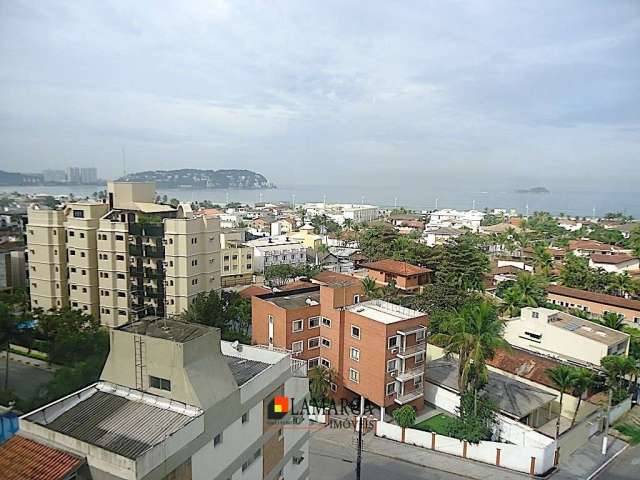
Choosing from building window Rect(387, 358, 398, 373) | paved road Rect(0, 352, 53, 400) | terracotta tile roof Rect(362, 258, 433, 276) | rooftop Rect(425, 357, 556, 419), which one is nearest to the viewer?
rooftop Rect(425, 357, 556, 419)

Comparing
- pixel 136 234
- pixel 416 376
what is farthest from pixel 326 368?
pixel 136 234

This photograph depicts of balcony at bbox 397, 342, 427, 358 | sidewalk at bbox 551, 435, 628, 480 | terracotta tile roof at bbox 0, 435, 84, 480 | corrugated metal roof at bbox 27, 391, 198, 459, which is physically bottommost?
sidewalk at bbox 551, 435, 628, 480

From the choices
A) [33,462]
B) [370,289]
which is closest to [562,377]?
[370,289]

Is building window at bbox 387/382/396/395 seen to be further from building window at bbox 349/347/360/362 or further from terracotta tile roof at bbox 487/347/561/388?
terracotta tile roof at bbox 487/347/561/388

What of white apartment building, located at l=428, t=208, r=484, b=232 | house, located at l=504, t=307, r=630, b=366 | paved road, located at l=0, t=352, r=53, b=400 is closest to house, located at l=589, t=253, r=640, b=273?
house, located at l=504, t=307, r=630, b=366

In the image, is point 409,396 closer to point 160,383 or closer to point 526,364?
point 526,364

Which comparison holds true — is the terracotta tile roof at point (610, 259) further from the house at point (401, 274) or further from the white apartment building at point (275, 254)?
the white apartment building at point (275, 254)
